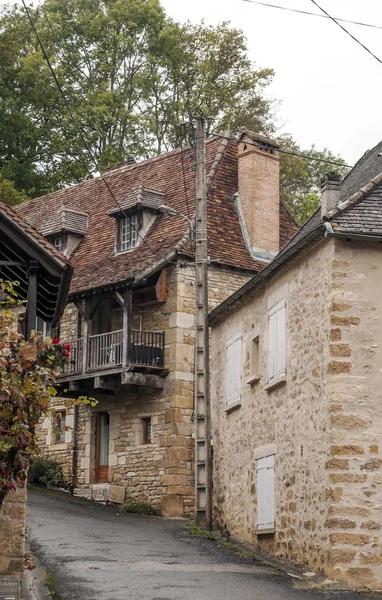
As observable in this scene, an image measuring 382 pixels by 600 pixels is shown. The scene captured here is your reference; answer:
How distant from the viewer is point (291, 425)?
56.4ft

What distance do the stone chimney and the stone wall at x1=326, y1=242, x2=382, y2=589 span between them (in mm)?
1009

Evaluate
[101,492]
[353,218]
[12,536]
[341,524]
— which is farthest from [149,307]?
[12,536]

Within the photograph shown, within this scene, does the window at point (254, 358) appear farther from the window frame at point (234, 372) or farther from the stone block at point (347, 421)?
the stone block at point (347, 421)

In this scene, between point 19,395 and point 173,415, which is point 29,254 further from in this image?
point 173,415

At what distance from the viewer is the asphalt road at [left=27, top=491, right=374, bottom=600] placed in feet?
45.1

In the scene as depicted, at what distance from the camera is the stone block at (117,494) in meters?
27.5

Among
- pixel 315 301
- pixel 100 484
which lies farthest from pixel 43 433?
pixel 315 301

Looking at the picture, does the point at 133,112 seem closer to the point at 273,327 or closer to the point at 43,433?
the point at 43,433

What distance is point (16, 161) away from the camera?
125 ft

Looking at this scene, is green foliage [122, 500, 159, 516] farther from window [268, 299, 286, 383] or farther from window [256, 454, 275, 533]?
window [268, 299, 286, 383]

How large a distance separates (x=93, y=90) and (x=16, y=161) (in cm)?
398

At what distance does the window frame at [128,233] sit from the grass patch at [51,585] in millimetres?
15087

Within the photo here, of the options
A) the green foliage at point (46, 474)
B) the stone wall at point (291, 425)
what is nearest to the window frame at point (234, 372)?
the stone wall at point (291, 425)

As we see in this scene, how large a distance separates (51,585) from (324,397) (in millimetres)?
4377
